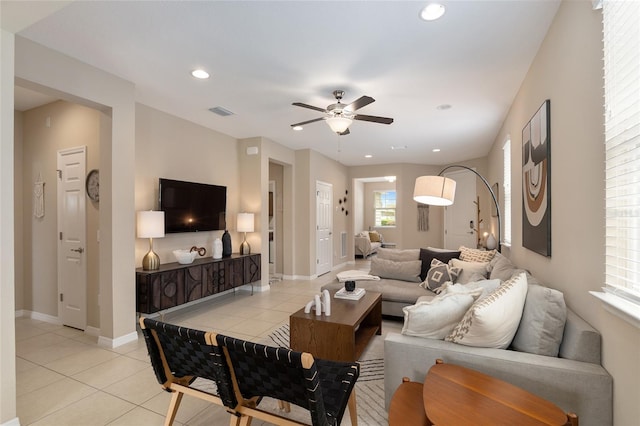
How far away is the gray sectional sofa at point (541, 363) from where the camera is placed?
1.48 meters

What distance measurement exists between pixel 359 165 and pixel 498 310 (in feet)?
23.6

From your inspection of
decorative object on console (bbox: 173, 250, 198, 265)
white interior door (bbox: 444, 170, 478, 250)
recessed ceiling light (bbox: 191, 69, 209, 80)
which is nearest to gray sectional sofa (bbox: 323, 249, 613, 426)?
recessed ceiling light (bbox: 191, 69, 209, 80)

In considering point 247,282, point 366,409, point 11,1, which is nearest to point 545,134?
point 366,409

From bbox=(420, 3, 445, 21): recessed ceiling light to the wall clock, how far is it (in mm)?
3588

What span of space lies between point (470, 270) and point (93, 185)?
14.7 feet

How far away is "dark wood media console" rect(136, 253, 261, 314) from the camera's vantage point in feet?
11.5

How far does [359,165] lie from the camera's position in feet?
28.6

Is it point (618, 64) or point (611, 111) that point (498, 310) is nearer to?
point (611, 111)

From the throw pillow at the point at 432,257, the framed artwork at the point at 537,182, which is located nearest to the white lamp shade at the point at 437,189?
the framed artwork at the point at 537,182

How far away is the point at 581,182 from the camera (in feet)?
5.88

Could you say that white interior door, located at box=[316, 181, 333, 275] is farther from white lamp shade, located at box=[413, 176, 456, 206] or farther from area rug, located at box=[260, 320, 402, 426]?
white lamp shade, located at box=[413, 176, 456, 206]

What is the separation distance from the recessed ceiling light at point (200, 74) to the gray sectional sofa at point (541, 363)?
2.95 meters

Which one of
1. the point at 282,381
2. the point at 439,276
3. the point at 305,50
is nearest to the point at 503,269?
the point at 439,276

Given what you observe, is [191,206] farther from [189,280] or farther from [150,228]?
[189,280]
